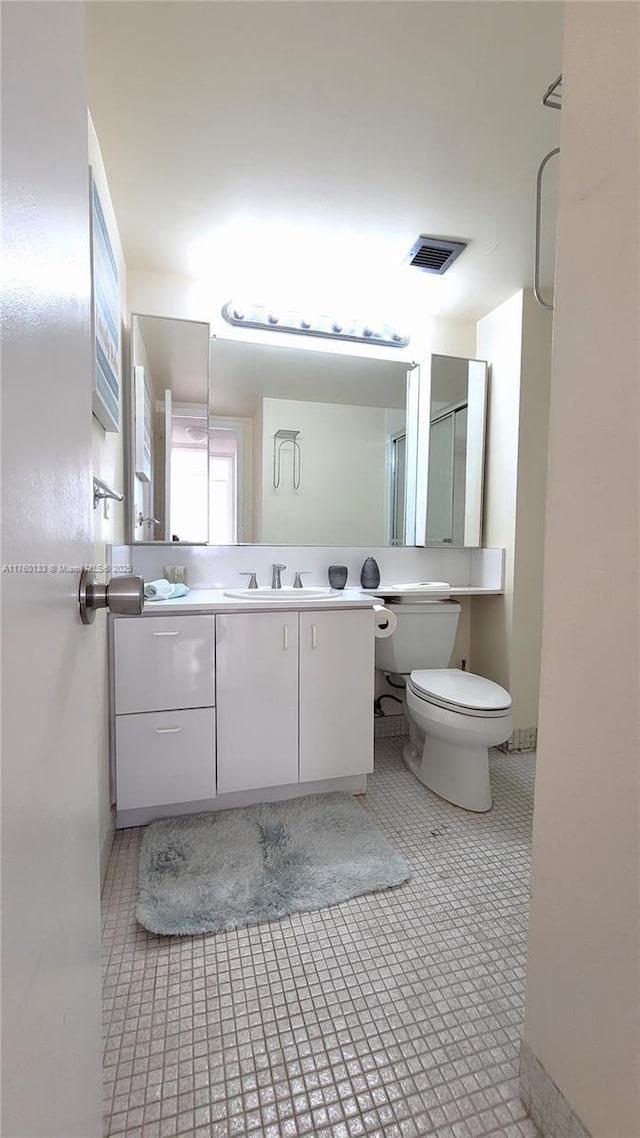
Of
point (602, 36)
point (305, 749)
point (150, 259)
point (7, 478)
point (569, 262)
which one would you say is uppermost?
point (150, 259)

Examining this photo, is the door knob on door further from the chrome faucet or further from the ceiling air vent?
the ceiling air vent

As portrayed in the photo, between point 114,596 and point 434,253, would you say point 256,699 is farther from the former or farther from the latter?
point 434,253

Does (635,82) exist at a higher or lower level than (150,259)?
lower

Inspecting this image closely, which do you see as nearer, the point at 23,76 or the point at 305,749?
the point at 23,76

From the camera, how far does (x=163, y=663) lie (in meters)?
1.65

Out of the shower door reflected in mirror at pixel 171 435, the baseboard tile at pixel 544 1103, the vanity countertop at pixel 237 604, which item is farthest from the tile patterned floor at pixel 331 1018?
the shower door reflected in mirror at pixel 171 435

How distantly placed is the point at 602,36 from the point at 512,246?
1.30 meters

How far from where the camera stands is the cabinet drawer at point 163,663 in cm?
162

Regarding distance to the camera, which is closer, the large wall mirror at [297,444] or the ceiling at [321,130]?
the ceiling at [321,130]

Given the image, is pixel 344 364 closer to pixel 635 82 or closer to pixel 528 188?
pixel 528 188

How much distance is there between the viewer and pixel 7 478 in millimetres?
316

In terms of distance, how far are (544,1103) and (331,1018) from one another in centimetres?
42

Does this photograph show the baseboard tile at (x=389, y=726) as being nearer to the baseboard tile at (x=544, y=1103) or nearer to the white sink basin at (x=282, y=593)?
the white sink basin at (x=282, y=593)

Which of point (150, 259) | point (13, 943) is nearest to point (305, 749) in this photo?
point (13, 943)
